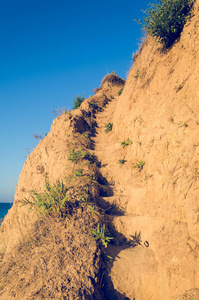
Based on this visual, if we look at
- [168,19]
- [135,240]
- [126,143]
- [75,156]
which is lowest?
[135,240]

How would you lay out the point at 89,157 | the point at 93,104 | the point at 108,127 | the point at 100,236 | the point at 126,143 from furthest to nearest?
the point at 93,104 < the point at 108,127 < the point at 126,143 < the point at 89,157 < the point at 100,236

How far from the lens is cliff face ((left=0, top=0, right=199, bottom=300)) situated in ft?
9.63

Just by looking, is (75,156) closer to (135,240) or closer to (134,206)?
(134,206)

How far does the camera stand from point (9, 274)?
2.99 metres

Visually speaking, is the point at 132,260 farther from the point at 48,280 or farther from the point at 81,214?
the point at 48,280

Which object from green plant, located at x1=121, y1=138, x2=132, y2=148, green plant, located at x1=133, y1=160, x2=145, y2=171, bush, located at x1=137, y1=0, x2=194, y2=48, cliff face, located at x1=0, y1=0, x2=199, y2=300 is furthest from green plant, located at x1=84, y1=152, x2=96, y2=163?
bush, located at x1=137, y1=0, x2=194, y2=48

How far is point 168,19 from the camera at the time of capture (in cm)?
534

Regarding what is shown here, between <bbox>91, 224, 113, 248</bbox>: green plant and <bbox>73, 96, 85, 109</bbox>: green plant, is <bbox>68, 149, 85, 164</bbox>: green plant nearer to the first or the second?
<bbox>91, 224, 113, 248</bbox>: green plant

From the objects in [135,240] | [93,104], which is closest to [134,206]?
[135,240]

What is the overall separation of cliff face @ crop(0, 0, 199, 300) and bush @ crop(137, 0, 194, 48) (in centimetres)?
25

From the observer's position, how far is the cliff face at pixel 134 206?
2.94 metres

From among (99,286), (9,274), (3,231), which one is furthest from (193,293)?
(3,231)

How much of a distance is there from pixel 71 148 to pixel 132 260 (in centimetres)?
402

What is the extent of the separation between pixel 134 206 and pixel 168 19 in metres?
5.41
